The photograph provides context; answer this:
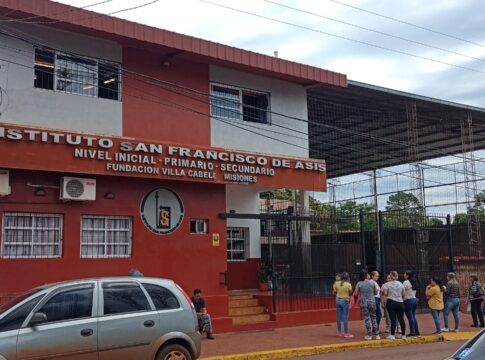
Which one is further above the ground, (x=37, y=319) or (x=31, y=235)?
(x=31, y=235)

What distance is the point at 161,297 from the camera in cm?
Answer: 908

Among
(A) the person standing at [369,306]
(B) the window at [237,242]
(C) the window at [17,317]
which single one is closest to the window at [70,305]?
(C) the window at [17,317]

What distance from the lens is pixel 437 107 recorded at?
2117 centimetres

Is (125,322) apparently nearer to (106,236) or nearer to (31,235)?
(31,235)

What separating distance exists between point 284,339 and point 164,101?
658 centimetres

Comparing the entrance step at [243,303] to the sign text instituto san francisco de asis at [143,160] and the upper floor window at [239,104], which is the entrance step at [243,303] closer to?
the sign text instituto san francisco de asis at [143,160]

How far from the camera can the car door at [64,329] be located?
771 cm

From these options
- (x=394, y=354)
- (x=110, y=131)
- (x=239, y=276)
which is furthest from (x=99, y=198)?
(x=394, y=354)

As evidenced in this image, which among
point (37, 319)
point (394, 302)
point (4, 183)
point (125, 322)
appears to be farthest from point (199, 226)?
point (37, 319)

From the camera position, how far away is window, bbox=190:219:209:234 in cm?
1507

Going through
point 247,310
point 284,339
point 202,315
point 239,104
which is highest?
point 239,104

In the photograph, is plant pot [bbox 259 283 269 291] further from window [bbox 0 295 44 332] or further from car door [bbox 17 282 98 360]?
window [bbox 0 295 44 332]

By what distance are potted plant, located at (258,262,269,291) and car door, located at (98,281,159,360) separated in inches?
329

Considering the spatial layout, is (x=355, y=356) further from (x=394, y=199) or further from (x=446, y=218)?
(x=394, y=199)
